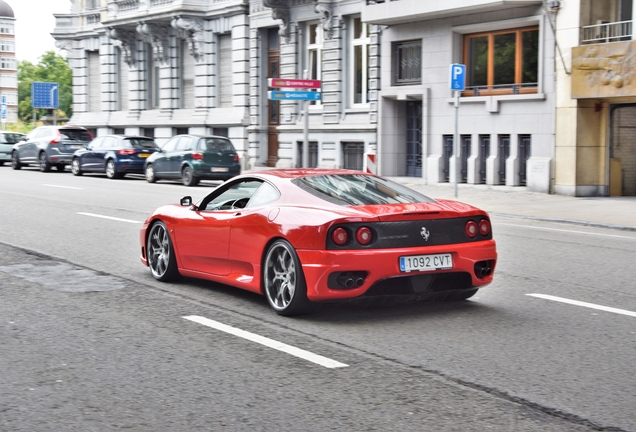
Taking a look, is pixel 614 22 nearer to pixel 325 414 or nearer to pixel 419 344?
pixel 419 344

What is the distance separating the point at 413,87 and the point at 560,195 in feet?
22.2

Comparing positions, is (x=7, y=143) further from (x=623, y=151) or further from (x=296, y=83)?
(x=623, y=151)

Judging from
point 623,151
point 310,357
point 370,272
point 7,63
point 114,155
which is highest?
point 7,63

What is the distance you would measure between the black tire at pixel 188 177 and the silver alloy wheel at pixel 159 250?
1841 cm

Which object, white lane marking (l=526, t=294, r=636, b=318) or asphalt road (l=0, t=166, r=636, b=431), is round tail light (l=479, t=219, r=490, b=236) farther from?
white lane marking (l=526, t=294, r=636, b=318)

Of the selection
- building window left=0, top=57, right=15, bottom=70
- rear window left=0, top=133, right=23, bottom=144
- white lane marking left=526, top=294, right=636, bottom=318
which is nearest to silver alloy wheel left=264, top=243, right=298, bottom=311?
white lane marking left=526, top=294, right=636, bottom=318

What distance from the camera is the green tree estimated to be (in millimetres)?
135875

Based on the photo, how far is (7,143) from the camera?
41.9 m

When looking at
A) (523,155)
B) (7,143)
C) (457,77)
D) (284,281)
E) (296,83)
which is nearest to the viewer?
(284,281)

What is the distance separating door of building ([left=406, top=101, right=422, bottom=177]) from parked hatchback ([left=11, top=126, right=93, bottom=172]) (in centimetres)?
1287

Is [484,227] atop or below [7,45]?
below

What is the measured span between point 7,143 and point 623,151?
90.0ft

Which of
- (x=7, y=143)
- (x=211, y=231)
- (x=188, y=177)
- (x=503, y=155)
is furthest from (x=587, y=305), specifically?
(x=7, y=143)

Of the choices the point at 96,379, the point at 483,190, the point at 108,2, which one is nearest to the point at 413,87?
the point at 483,190
